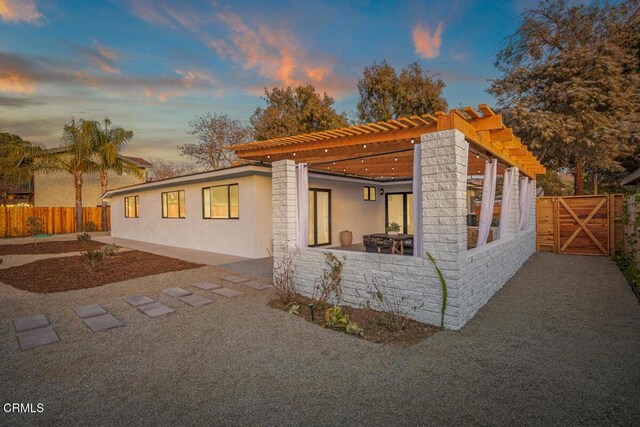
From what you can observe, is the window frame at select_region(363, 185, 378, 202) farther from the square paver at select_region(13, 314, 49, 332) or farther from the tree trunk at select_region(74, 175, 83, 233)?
the tree trunk at select_region(74, 175, 83, 233)

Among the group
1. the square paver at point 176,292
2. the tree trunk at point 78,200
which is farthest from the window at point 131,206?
the square paver at point 176,292

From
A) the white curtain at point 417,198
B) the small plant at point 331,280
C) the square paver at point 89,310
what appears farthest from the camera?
the small plant at point 331,280

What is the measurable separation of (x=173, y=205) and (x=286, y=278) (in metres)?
10.1

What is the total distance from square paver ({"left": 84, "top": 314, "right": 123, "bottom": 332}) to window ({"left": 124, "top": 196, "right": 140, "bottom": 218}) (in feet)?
44.2

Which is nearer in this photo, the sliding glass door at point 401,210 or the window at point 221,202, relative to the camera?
the window at point 221,202

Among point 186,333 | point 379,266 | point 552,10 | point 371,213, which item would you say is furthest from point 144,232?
point 552,10

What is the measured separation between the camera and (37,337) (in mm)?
3926

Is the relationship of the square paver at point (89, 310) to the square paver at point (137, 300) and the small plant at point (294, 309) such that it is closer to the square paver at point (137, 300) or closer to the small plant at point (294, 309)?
the square paver at point (137, 300)

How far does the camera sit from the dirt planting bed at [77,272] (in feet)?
22.2

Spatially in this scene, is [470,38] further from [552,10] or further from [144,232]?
[144,232]

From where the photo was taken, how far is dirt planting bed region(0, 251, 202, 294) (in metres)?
6.78

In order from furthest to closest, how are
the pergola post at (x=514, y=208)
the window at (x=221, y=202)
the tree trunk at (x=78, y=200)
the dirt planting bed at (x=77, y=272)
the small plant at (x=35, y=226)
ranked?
the tree trunk at (x=78, y=200)
the small plant at (x=35, y=226)
the window at (x=221, y=202)
the pergola post at (x=514, y=208)
the dirt planting bed at (x=77, y=272)

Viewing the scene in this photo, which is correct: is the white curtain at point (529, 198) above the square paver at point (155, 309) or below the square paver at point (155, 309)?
above

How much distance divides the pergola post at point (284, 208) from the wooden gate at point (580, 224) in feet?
30.3
